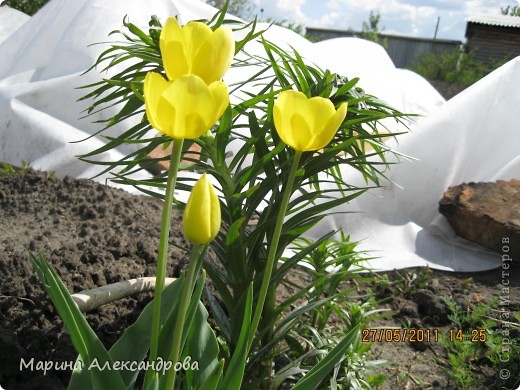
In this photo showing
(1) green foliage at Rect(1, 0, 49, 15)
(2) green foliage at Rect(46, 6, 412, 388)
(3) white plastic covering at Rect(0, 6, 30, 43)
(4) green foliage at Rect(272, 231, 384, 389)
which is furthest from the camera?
(1) green foliage at Rect(1, 0, 49, 15)

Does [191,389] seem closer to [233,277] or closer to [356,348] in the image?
[233,277]

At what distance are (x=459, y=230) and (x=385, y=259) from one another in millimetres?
453

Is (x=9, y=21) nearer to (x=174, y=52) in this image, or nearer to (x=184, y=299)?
(x=174, y=52)

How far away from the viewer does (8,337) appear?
4.66 feet

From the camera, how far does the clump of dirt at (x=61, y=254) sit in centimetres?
146

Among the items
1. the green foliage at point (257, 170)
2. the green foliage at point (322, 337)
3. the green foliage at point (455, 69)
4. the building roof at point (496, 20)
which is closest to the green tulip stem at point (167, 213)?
the green foliage at point (257, 170)

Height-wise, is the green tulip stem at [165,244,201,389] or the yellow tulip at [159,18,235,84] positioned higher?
the yellow tulip at [159,18,235,84]

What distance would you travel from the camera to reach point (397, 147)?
10.0 ft

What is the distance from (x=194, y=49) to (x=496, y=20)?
1154 centimetres

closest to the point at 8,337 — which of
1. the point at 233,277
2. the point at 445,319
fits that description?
the point at 233,277

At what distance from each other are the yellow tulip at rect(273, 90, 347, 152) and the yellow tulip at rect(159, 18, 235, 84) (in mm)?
91

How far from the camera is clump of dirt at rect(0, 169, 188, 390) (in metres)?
1.46

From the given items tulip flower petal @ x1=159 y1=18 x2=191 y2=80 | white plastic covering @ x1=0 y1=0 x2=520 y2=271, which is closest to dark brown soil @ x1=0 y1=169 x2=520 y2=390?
white plastic covering @ x1=0 y1=0 x2=520 y2=271

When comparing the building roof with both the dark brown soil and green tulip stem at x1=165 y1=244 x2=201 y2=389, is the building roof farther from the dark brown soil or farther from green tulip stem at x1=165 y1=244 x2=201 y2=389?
green tulip stem at x1=165 y1=244 x2=201 y2=389
